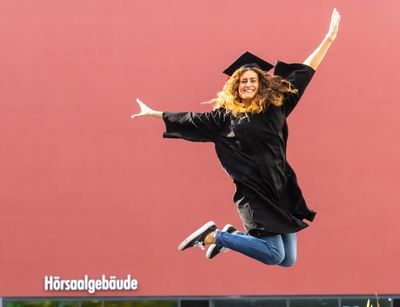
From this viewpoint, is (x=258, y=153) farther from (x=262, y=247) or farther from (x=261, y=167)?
(x=262, y=247)

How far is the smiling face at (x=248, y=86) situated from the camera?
273 inches

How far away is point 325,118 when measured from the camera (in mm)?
18469

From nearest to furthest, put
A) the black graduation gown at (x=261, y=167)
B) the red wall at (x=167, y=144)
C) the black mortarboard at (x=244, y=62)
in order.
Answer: the black graduation gown at (x=261, y=167)
the black mortarboard at (x=244, y=62)
the red wall at (x=167, y=144)

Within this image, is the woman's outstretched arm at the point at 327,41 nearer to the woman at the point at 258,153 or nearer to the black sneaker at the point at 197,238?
the woman at the point at 258,153

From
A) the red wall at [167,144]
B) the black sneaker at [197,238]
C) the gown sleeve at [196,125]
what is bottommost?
the black sneaker at [197,238]

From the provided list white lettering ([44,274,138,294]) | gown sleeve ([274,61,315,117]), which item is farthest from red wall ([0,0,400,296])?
gown sleeve ([274,61,315,117])

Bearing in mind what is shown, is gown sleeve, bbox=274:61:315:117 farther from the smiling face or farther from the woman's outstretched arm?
the smiling face

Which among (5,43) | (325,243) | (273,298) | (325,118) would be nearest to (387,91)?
(325,118)

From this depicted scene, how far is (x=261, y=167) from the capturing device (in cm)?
682

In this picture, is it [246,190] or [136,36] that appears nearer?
[246,190]

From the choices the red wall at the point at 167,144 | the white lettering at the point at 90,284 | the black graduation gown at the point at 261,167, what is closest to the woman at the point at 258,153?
the black graduation gown at the point at 261,167

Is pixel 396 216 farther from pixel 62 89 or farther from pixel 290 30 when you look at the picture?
pixel 62 89

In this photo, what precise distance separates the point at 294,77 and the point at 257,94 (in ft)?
1.29

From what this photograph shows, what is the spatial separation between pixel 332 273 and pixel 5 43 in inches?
273
